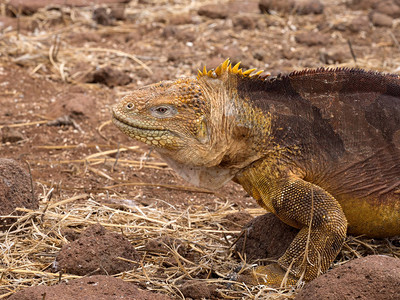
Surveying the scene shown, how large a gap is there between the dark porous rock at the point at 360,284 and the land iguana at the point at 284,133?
67cm

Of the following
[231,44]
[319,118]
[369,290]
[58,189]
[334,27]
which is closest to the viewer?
[369,290]

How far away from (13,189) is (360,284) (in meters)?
2.78

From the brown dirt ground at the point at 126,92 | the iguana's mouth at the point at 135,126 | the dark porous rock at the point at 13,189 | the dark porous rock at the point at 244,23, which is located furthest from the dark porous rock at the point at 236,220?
the dark porous rock at the point at 244,23

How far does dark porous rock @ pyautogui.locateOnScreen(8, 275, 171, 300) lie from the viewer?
143 inches

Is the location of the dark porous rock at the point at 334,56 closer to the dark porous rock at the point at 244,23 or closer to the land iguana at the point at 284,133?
A: the dark porous rock at the point at 244,23

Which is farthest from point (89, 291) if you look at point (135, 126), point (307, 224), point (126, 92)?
point (126, 92)

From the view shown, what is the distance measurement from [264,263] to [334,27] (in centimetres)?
785

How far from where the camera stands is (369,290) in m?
3.67

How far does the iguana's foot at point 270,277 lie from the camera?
172 inches

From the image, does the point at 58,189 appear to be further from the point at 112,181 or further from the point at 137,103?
the point at 137,103

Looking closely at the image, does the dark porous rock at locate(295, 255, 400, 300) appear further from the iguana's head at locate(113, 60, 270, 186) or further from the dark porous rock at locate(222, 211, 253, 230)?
the dark porous rock at locate(222, 211, 253, 230)

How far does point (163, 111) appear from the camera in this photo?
179 inches

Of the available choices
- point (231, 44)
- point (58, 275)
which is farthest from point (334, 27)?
point (58, 275)

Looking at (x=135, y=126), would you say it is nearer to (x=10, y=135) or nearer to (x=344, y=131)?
(x=344, y=131)
